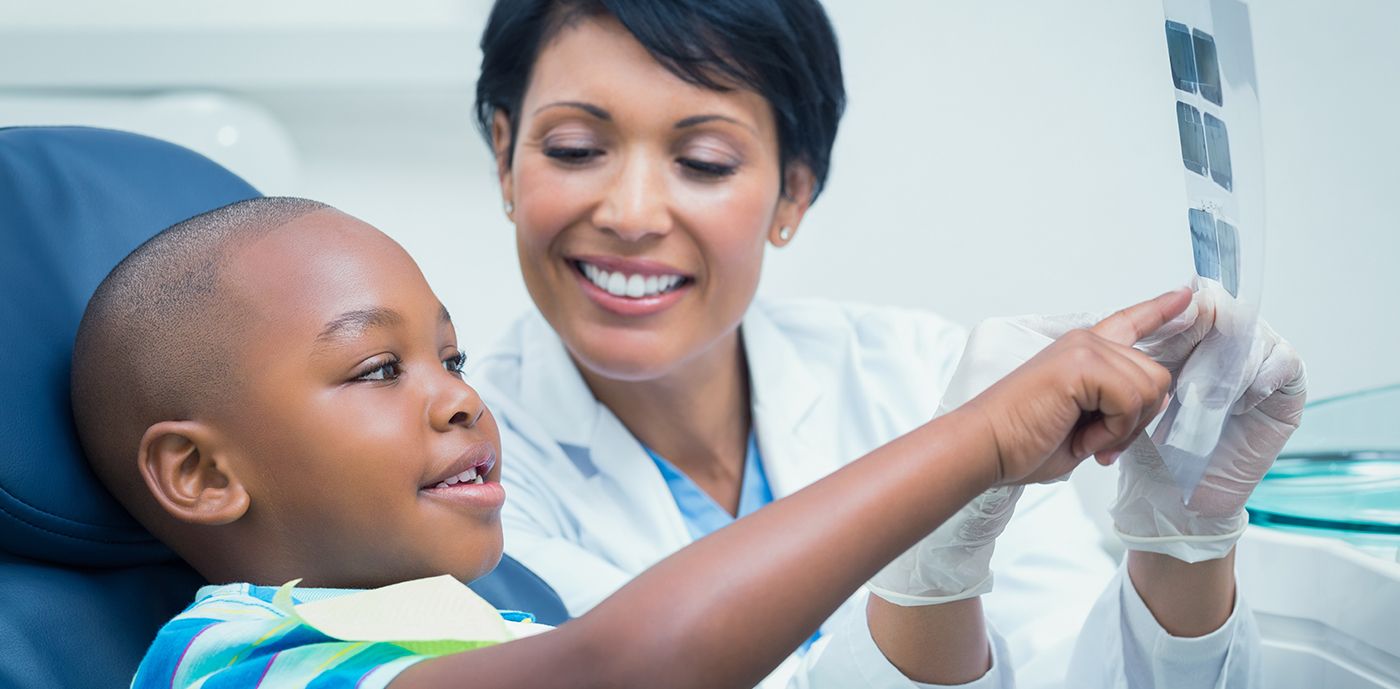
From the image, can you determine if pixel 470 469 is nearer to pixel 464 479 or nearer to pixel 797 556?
pixel 464 479

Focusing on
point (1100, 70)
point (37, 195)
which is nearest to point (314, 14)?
point (37, 195)

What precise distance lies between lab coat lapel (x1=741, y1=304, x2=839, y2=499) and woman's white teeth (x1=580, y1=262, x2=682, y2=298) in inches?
10.3

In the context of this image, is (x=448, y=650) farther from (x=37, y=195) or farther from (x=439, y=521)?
(x=37, y=195)

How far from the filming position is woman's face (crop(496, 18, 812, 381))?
1.30m

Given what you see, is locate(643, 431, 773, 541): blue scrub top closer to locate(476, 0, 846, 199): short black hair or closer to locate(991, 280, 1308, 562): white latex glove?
locate(476, 0, 846, 199): short black hair

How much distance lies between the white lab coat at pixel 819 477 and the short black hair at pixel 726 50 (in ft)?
0.82

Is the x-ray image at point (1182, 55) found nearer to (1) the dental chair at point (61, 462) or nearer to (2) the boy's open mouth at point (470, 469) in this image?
(2) the boy's open mouth at point (470, 469)

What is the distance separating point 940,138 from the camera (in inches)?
87.9

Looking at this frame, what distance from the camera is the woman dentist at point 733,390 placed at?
39.5 inches

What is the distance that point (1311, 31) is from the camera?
6.43ft

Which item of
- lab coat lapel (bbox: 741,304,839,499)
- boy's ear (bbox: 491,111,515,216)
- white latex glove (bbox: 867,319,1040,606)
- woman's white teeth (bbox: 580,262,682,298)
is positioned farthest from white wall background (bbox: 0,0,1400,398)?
white latex glove (bbox: 867,319,1040,606)

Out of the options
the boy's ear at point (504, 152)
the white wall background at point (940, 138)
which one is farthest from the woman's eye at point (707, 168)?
the white wall background at point (940, 138)

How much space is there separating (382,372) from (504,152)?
2.15 ft

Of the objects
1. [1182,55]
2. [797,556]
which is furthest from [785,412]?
[797,556]
